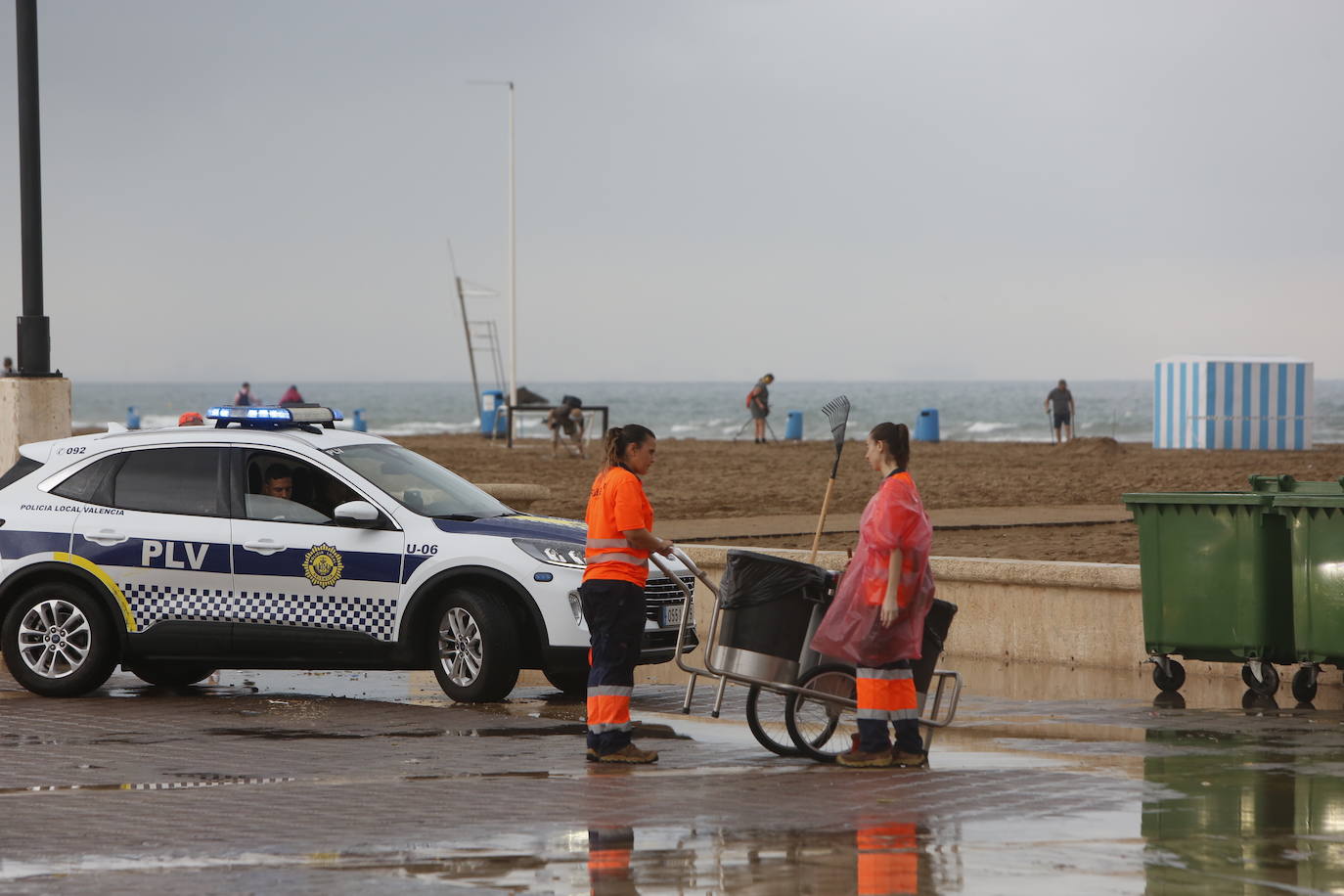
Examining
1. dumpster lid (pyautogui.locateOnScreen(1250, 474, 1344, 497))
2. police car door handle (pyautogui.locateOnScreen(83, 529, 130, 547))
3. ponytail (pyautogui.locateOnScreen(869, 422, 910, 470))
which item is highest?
ponytail (pyautogui.locateOnScreen(869, 422, 910, 470))

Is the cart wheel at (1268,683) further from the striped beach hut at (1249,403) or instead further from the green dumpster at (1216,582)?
the striped beach hut at (1249,403)

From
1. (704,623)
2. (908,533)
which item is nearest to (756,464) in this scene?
(704,623)

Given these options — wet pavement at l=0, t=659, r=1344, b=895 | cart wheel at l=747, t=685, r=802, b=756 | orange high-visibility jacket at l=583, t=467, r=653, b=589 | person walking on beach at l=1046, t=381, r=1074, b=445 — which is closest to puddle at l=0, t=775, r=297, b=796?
wet pavement at l=0, t=659, r=1344, b=895

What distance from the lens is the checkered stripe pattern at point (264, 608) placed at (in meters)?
11.6

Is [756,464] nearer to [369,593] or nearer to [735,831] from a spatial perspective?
[369,593]

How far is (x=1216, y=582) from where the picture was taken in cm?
1214

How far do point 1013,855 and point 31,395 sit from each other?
1041 centimetres

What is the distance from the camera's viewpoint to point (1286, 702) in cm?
1192

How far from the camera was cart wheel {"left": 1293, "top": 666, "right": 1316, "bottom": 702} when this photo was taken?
464 inches

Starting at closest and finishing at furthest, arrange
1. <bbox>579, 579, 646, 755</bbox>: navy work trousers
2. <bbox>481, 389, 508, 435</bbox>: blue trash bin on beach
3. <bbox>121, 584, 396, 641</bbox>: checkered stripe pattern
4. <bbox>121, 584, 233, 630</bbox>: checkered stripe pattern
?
<bbox>579, 579, 646, 755</bbox>: navy work trousers → <bbox>121, 584, 396, 641</bbox>: checkered stripe pattern → <bbox>121, 584, 233, 630</bbox>: checkered stripe pattern → <bbox>481, 389, 508, 435</bbox>: blue trash bin on beach

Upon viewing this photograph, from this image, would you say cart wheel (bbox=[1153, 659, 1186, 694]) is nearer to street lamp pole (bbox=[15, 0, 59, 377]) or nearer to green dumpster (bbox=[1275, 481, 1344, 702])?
green dumpster (bbox=[1275, 481, 1344, 702])

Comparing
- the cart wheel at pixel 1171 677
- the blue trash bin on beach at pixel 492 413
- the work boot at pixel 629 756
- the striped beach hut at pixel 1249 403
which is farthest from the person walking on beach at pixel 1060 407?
the work boot at pixel 629 756

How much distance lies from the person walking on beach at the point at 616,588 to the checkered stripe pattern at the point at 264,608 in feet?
8.11

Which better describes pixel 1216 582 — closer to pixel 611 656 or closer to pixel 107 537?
pixel 611 656
